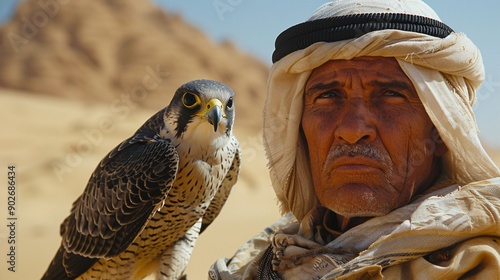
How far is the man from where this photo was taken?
2596mm

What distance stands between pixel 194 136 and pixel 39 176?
49.4 feet

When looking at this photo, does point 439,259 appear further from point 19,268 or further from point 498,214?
point 19,268

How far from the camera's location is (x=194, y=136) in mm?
3807

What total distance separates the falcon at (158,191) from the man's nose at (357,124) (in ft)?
2.98

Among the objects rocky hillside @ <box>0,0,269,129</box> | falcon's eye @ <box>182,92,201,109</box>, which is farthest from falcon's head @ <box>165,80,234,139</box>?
rocky hillside @ <box>0,0,269,129</box>

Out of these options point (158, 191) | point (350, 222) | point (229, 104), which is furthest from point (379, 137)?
point (158, 191)

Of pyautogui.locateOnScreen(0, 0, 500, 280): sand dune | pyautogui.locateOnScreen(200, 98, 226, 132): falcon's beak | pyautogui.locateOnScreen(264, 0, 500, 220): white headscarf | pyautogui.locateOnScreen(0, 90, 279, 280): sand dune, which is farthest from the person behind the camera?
pyautogui.locateOnScreen(0, 0, 500, 280): sand dune

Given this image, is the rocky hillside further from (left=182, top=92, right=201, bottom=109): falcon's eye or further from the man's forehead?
the man's forehead

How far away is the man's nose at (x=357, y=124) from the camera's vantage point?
9.41 feet

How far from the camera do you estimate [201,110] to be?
3.75 metres

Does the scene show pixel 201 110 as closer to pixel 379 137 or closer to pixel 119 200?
pixel 119 200

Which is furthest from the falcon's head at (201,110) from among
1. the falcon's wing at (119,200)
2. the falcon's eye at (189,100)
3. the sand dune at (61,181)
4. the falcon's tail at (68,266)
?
the sand dune at (61,181)

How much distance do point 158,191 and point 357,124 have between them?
129 cm

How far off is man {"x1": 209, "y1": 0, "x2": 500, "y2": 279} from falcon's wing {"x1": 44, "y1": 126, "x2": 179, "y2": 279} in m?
0.80
